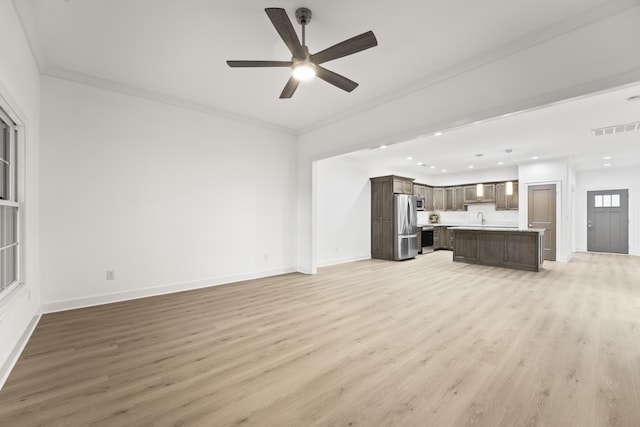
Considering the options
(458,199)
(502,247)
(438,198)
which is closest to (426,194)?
(438,198)

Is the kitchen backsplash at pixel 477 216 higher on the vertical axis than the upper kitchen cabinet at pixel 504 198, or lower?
lower

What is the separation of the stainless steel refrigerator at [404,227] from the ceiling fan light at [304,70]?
18.3ft

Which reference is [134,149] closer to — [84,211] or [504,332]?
[84,211]

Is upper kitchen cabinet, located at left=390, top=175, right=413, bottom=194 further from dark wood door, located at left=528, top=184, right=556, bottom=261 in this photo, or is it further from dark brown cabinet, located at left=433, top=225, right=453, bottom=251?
dark wood door, located at left=528, top=184, right=556, bottom=261

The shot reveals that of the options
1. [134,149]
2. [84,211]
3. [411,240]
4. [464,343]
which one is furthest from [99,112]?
[411,240]

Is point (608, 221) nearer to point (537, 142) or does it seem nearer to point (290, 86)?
point (537, 142)

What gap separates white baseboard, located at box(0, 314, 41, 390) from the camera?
2115mm

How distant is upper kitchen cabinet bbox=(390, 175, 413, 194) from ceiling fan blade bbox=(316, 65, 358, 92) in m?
5.15

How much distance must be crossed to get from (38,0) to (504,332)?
529 centimetres

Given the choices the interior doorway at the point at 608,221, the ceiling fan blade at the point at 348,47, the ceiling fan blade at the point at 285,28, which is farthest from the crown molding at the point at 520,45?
the interior doorway at the point at 608,221

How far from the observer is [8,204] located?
2533 mm

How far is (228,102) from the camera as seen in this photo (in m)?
4.57

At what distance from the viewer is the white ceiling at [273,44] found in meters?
2.50

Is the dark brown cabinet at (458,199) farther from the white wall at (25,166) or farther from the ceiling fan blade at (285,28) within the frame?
the white wall at (25,166)
